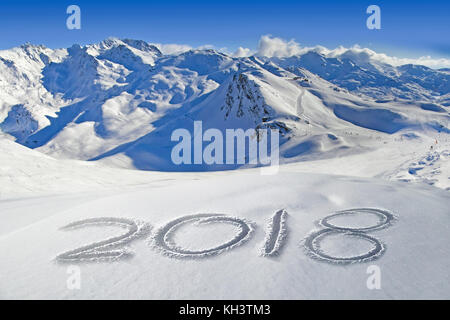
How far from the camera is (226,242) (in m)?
8.51

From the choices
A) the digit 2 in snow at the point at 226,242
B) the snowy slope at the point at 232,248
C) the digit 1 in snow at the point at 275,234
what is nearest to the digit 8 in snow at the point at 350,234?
the digit 2 in snow at the point at 226,242

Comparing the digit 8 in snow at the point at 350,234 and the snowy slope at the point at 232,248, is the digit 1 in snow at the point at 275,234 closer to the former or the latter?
the snowy slope at the point at 232,248

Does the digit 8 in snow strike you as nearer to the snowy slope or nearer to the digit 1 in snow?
the snowy slope

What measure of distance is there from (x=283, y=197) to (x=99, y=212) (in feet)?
23.4

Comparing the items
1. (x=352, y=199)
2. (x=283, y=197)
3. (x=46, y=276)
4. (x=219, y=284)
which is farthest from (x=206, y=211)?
(x=352, y=199)

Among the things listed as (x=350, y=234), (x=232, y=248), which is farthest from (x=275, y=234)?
(x=350, y=234)

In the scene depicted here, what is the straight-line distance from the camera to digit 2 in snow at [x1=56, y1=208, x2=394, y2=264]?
25.4ft

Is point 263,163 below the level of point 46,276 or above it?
below

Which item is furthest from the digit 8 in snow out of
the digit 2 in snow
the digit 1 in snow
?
the digit 1 in snow

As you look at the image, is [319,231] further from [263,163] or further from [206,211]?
[263,163]

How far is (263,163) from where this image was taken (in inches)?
2576
